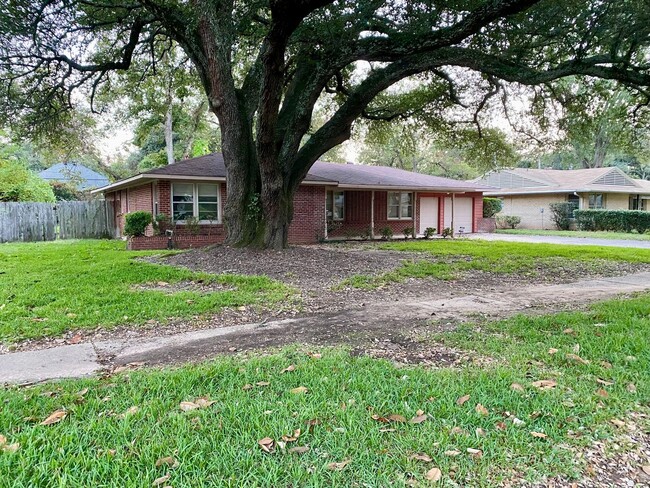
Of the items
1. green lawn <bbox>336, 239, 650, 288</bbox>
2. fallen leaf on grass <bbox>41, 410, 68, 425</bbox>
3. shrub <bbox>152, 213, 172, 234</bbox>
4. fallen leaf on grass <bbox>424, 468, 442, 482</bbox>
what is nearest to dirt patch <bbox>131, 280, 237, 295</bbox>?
green lawn <bbox>336, 239, 650, 288</bbox>

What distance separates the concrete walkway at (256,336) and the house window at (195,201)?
11.3 metres

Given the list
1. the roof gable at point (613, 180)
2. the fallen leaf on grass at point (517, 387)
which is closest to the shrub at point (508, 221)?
the roof gable at point (613, 180)

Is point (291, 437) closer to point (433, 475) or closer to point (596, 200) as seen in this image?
point (433, 475)

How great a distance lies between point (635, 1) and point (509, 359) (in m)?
8.17

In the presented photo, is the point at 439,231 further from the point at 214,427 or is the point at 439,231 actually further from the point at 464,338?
the point at 214,427

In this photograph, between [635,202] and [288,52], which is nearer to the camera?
[288,52]

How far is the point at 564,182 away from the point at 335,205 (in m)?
18.4

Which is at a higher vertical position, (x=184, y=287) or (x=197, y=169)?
(x=197, y=169)

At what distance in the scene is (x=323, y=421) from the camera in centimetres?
263

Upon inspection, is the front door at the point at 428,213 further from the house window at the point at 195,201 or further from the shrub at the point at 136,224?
the shrub at the point at 136,224

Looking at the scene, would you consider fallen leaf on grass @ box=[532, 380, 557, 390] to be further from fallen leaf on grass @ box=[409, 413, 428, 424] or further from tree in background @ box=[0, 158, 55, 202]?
tree in background @ box=[0, 158, 55, 202]

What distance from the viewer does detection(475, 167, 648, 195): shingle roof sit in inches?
1099

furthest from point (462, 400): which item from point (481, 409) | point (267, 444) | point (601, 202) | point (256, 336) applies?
point (601, 202)

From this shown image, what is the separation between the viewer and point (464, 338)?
4.42 m
